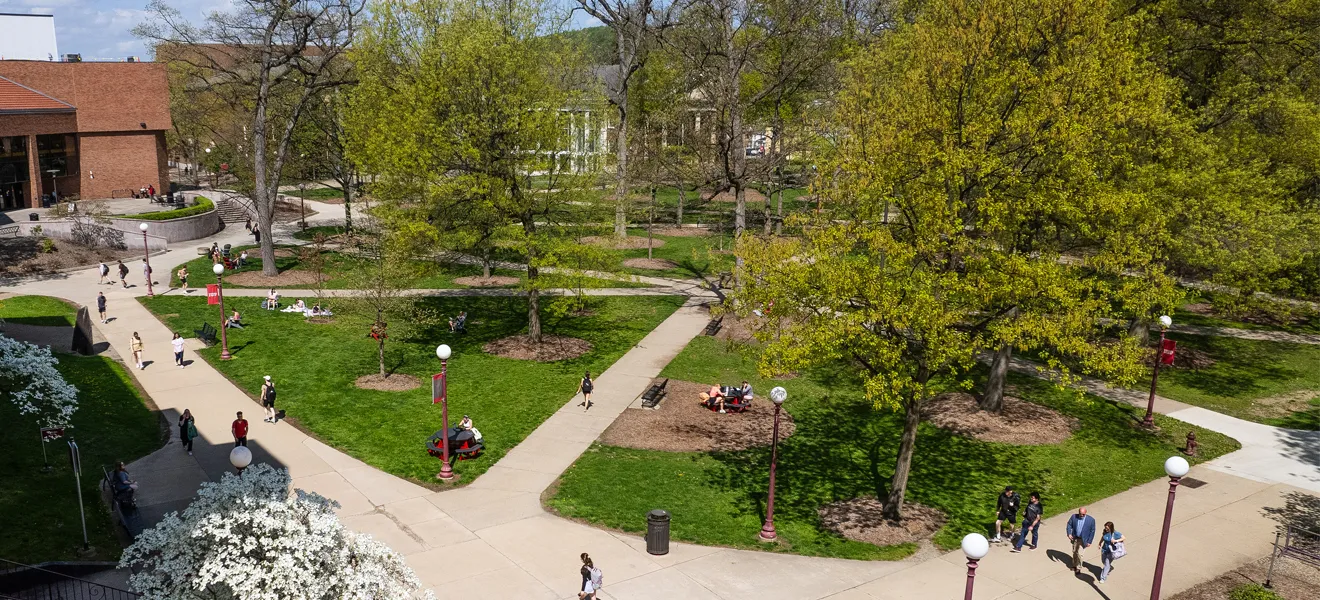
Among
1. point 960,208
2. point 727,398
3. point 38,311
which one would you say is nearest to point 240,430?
point 727,398

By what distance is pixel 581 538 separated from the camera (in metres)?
16.8

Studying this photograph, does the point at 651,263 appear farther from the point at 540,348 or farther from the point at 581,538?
the point at 581,538

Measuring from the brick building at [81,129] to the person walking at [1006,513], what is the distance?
55966mm

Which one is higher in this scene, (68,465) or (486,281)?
(486,281)

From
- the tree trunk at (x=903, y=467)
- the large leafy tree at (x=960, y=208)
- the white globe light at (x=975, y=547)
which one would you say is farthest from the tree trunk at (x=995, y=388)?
the white globe light at (x=975, y=547)

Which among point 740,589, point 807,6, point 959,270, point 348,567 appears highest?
point 807,6

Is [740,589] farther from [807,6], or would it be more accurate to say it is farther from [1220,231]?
[807,6]

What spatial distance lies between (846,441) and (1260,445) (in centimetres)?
1089

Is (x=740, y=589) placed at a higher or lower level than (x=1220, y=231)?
lower

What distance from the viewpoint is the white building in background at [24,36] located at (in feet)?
227

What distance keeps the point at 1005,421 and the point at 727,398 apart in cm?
743

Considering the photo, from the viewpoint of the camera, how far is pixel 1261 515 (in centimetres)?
1867

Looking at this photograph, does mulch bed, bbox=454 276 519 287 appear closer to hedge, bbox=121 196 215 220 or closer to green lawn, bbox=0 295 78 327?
green lawn, bbox=0 295 78 327

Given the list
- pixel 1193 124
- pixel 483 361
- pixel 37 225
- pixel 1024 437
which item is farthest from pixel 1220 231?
pixel 37 225
